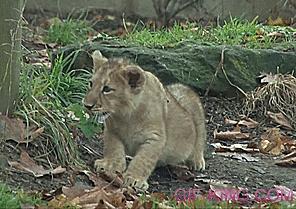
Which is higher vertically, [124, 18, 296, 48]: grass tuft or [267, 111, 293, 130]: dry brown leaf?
[124, 18, 296, 48]: grass tuft

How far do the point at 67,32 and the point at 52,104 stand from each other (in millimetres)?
5046

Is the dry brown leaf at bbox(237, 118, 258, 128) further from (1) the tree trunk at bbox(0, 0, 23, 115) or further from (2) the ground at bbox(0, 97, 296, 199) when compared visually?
(1) the tree trunk at bbox(0, 0, 23, 115)

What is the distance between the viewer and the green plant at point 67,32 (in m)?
11.7

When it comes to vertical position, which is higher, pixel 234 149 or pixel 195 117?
pixel 195 117

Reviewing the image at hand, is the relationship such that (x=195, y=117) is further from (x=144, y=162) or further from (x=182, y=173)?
(x=144, y=162)

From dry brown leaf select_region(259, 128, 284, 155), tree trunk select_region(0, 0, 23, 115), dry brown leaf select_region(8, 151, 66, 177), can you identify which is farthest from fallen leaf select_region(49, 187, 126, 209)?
dry brown leaf select_region(259, 128, 284, 155)

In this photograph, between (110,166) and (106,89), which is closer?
(106,89)

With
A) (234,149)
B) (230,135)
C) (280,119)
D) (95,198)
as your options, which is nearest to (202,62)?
(280,119)

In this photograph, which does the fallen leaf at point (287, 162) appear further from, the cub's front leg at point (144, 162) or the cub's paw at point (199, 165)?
the cub's front leg at point (144, 162)

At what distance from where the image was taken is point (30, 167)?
19.9 feet

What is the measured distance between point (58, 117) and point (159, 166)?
0.79 m

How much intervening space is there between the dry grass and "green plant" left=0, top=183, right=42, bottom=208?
414cm

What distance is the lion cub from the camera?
6.06 meters

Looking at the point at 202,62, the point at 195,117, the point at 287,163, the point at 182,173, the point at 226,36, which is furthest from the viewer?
the point at 226,36
